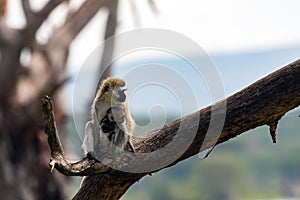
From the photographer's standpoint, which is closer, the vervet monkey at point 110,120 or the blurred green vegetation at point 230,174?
the vervet monkey at point 110,120

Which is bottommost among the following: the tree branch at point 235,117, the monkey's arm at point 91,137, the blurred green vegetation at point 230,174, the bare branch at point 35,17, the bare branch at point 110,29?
the tree branch at point 235,117

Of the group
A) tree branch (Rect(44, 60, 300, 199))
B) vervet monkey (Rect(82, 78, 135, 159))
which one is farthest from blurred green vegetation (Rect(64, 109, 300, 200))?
vervet monkey (Rect(82, 78, 135, 159))

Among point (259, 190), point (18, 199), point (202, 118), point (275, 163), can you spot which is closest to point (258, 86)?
point (202, 118)

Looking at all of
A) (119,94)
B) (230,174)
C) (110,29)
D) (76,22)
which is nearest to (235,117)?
(119,94)

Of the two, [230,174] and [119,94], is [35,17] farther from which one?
[230,174]

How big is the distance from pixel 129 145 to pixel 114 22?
200 inches

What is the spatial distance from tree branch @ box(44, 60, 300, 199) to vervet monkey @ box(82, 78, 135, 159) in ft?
0.26

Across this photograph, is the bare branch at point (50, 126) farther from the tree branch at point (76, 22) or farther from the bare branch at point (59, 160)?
the tree branch at point (76, 22)

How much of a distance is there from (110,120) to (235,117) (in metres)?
0.49

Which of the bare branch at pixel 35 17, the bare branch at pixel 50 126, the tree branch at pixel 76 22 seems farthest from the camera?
the tree branch at pixel 76 22

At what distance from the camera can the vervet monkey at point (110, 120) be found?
3043 mm

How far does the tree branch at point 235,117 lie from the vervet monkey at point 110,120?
8 centimetres

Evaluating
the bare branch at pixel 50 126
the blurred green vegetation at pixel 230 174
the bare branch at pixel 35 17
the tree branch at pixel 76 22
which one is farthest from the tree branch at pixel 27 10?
the blurred green vegetation at pixel 230 174

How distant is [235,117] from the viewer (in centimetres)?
316
